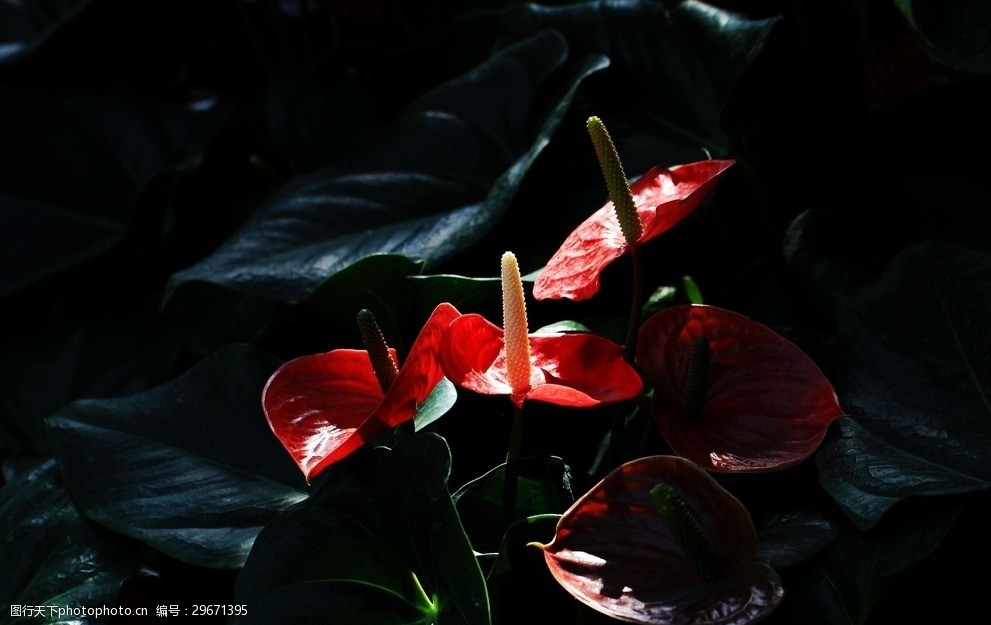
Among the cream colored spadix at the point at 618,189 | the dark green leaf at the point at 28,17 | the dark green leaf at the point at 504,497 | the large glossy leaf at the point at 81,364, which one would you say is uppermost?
the dark green leaf at the point at 28,17

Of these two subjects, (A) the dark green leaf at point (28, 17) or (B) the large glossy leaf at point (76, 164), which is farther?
(A) the dark green leaf at point (28, 17)

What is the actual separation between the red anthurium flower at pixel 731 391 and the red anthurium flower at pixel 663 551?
39 millimetres

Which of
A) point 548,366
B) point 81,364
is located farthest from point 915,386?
point 81,364

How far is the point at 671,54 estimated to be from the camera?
857 mm

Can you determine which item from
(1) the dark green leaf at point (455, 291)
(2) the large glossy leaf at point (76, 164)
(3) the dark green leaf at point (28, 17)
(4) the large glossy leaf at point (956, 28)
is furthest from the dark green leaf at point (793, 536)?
(3) the dark green leaf at point (28, 17)

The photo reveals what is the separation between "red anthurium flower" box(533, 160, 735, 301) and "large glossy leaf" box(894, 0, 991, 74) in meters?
0.24

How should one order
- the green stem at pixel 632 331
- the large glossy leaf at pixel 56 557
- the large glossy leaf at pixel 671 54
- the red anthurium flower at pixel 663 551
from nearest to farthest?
the red anthurium flower at pixel 663 551 < the green stem at pixel 632 331 < the large glossy leaf at pixel 56 557 < the large glossy leaf at pixel 671 54

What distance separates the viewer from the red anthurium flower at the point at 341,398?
521mm

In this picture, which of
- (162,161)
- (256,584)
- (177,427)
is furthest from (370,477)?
(162,161)

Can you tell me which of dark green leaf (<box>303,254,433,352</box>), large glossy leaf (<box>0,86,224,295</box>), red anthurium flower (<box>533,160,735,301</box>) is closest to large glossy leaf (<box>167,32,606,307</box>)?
dark green leaf (<box>303,254,433,352</box>)

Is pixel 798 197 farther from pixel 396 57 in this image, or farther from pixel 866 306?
pixel 396 57

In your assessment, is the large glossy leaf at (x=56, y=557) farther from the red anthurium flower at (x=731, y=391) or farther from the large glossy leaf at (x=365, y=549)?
the red anthurium flower at (x=731, y=391)

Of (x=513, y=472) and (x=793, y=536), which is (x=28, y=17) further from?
(x=793, y=536)

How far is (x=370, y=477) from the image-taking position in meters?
0.58
